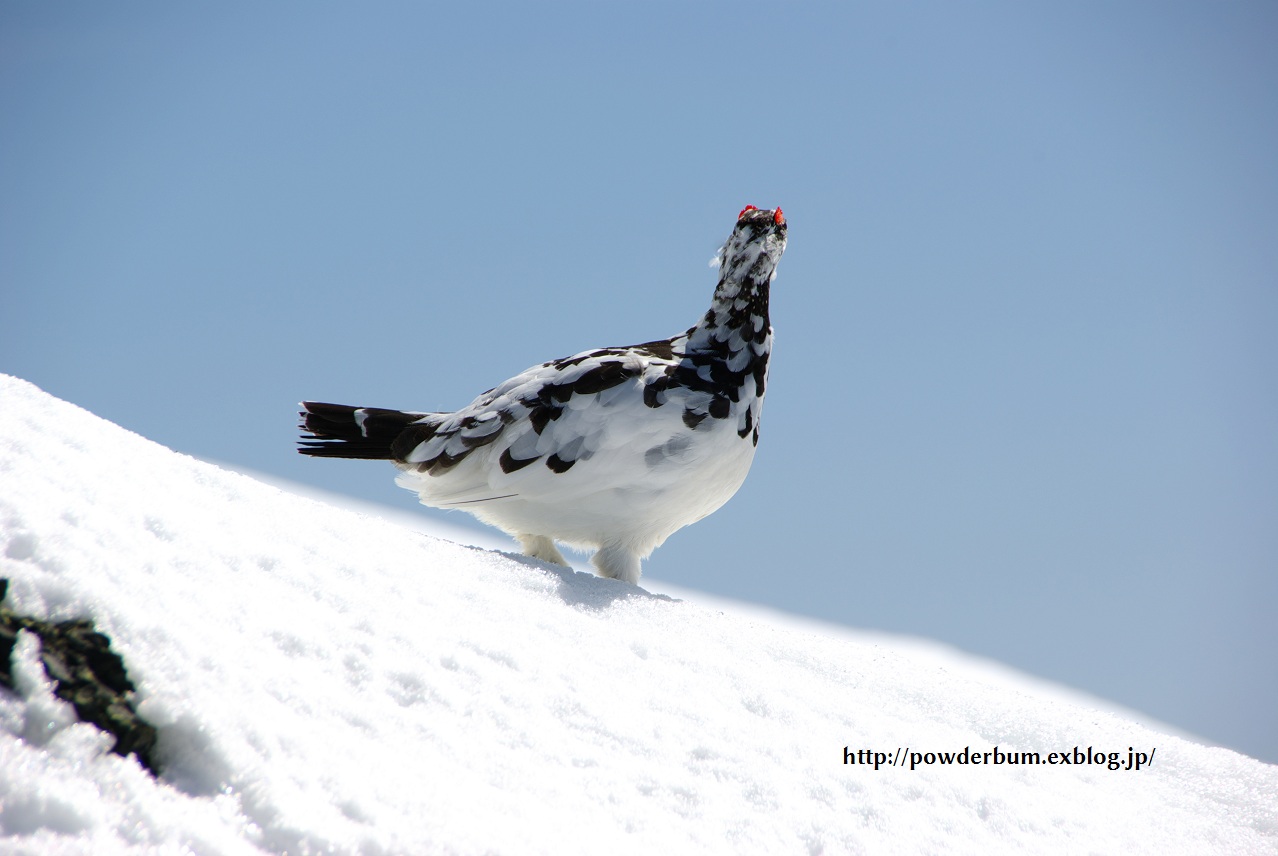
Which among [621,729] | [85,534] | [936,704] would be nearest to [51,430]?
[85,534]

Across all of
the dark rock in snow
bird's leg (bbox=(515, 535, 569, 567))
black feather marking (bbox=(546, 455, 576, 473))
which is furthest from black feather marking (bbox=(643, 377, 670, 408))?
the dark rock in snow

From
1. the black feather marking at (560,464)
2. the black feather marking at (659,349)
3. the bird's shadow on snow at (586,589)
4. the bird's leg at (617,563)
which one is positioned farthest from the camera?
the black feather marking at (659,349)

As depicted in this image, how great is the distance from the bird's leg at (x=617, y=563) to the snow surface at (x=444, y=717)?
648 mm

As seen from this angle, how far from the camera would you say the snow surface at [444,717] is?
1564 millimetres

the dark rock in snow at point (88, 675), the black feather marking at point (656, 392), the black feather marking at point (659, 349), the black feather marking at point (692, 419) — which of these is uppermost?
the black feather marking at point (659, 349)

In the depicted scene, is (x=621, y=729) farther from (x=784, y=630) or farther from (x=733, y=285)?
(x=733, y=285)

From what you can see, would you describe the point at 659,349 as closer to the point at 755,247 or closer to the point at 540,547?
the point at 755,247

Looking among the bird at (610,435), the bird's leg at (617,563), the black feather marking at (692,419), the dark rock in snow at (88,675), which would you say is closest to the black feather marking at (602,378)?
the bird at (610,435)

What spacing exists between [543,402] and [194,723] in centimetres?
237

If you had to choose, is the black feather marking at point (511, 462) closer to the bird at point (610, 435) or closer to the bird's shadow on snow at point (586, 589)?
the bird at point (610, 435)

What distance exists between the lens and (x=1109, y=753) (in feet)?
10.2

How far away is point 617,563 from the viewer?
158 inches

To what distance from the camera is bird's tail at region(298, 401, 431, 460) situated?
14.0ft

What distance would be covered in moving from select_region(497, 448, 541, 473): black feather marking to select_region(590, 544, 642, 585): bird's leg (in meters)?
0.49
